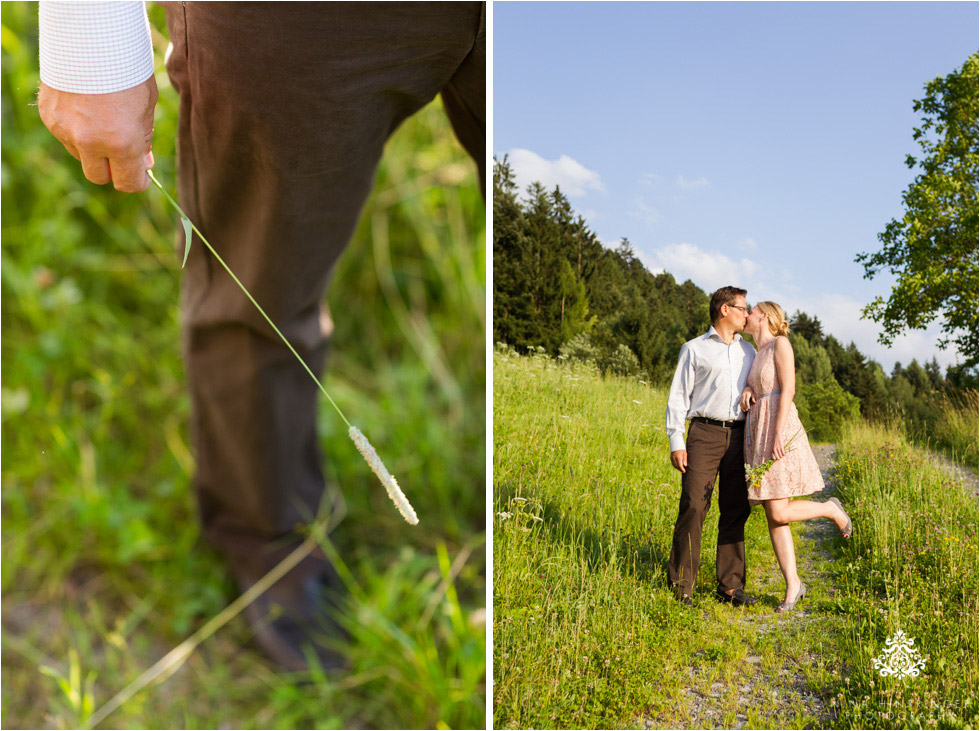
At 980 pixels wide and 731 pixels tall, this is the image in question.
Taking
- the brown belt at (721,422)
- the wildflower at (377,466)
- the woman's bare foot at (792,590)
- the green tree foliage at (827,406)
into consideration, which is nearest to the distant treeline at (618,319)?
the green tree foliage at (827,406)

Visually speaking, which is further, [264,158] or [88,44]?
[264,158]

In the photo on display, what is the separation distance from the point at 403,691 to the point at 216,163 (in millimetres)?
1148

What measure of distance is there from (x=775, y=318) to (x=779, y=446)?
0.26 metres

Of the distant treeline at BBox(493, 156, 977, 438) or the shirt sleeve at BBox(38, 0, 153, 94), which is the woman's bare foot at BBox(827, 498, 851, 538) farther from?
the shirt sleeve at BBox(38, 0, 153, 94)

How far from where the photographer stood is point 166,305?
2.04 m

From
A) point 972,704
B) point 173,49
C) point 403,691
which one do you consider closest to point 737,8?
point 173,49

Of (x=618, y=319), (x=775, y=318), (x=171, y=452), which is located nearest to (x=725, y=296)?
(x=775, y=318)

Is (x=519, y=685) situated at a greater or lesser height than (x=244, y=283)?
lesser

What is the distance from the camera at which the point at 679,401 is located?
1368mm

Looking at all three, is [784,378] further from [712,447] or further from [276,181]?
[276,181]

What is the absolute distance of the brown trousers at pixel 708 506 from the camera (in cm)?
137

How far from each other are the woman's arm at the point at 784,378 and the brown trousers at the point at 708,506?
0.09 m

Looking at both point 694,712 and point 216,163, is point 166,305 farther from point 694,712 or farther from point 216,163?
point 694,712

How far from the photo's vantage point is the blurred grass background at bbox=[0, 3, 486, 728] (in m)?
1.51
